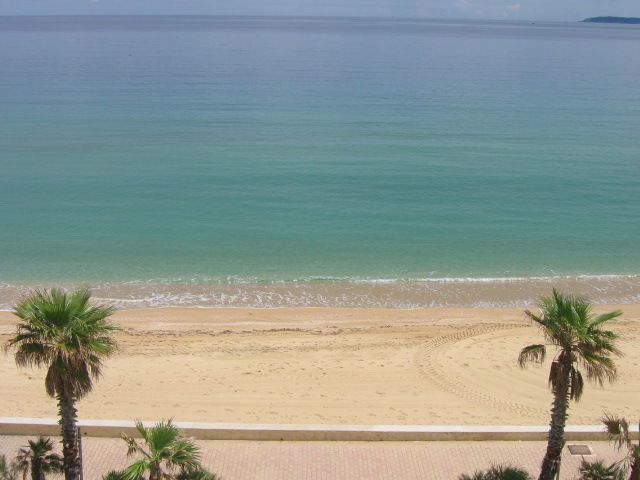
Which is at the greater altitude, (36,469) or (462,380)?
(462,380)

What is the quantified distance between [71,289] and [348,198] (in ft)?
49.6

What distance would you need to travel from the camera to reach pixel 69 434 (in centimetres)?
1088

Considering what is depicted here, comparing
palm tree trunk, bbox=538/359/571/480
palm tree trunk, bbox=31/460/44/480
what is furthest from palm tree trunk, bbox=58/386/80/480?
palm tree trunk, bbox=538/359/571/480

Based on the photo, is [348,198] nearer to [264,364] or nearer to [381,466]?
[264,364]

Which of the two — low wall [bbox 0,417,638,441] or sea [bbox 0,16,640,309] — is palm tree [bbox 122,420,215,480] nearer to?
low wall [bbox 0,417,638,441]

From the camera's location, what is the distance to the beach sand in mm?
16656

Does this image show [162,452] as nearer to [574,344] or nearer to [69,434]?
[69,434]

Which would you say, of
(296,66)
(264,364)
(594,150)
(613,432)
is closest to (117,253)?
(264,364)

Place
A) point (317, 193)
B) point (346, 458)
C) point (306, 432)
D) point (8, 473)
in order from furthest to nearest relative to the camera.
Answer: point (317, 193), point (306, 432), point (346, 458), point (8, 473)

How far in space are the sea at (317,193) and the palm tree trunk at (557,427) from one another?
13640 millimetres

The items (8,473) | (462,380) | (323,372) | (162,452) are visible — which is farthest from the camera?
(323,372)

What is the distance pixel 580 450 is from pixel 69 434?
9.52 meters

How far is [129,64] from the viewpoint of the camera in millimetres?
92875

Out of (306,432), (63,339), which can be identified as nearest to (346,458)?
(306,432)
